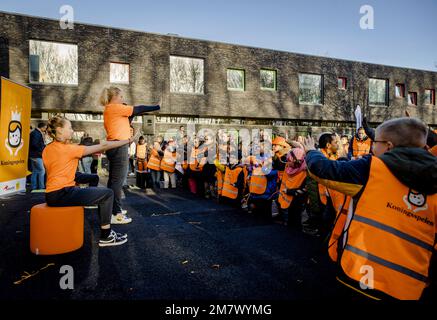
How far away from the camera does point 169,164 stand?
10367mm

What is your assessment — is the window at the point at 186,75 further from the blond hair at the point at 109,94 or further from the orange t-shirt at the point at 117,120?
the orange t-shirt at the point at 117,120

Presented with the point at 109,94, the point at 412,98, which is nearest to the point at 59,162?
the point at 109,94

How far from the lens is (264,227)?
18.0ft

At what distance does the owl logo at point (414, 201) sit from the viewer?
5.88 feet

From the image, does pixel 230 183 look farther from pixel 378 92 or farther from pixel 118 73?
pixel 378 92

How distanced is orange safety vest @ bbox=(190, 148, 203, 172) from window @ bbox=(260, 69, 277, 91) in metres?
13.9

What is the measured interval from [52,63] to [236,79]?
448 inches

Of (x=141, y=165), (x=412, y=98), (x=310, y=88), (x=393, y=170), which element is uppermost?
(x=310, y=88)

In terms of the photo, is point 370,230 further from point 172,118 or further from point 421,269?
point 172,118

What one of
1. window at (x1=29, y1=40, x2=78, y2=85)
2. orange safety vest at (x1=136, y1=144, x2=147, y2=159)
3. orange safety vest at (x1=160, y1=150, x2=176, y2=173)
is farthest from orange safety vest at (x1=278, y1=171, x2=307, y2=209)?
window at (x1=29, y1=40, x2=78, y2=85)

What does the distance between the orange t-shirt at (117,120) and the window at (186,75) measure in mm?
15325

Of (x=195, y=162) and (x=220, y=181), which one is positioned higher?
(x=195, y=162)
